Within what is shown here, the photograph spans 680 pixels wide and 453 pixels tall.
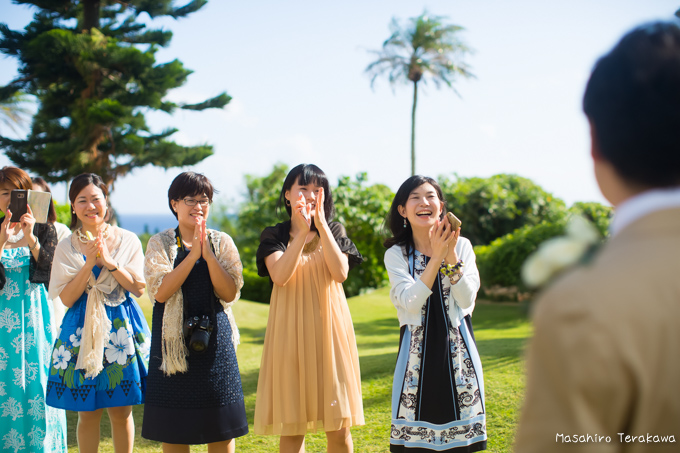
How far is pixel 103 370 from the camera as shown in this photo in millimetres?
3230

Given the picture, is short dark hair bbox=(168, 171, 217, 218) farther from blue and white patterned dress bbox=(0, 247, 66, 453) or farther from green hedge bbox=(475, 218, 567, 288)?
green hedge bbox=(475, 218, 567, 288)

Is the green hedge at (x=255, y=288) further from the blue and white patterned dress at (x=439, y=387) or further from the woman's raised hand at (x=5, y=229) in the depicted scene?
the blue and white patterned dress at (x=439, y=387)

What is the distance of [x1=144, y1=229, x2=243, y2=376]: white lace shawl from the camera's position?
2.95 meters

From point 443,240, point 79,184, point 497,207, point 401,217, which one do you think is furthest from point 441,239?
point 497,207

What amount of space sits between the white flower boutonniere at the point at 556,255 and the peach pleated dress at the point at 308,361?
7.00 feet

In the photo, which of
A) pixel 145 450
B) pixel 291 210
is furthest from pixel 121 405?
pixel 291 210

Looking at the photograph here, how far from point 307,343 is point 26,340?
2.03 m

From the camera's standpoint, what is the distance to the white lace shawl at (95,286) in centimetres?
318

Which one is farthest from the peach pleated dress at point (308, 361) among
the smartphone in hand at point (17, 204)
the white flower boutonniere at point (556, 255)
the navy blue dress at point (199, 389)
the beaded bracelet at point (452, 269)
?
the white flower boutonniere at point (556, 255)

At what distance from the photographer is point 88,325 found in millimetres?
3213

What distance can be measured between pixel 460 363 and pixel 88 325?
2.14 m

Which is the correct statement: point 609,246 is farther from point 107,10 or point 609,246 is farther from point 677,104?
point 107,10

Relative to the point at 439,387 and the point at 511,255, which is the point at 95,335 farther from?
the point at 511,255

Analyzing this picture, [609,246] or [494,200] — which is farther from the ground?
[494,200]
